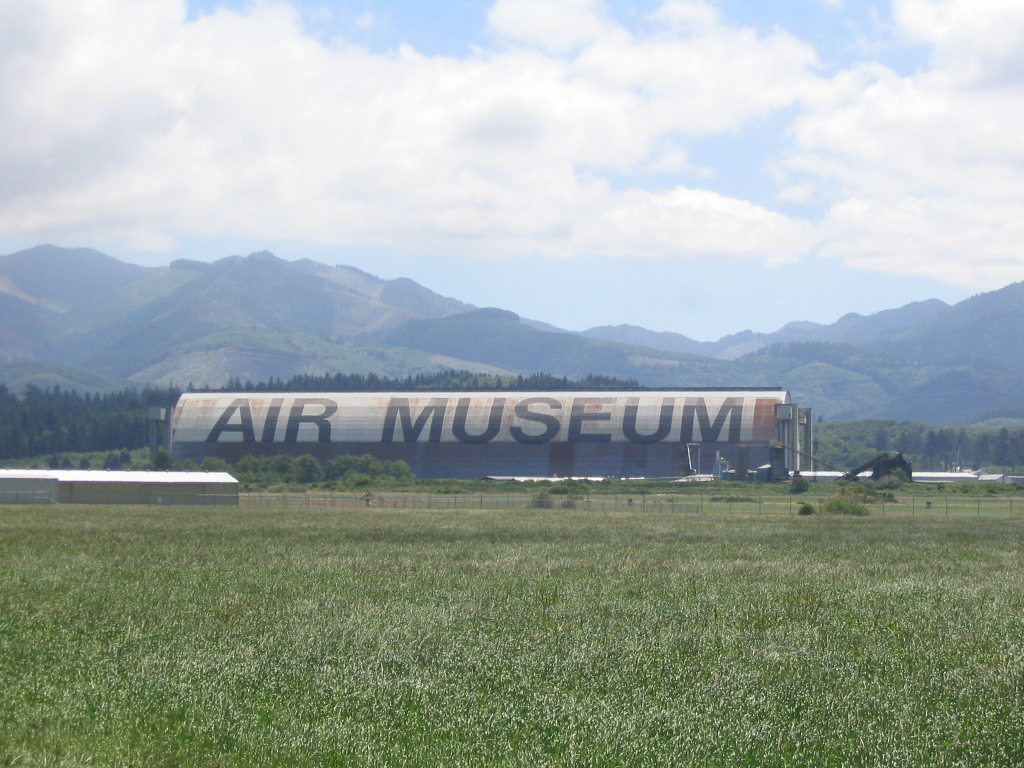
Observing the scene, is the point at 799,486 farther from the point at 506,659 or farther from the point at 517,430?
the point at 506,659

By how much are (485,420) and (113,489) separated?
51.9m

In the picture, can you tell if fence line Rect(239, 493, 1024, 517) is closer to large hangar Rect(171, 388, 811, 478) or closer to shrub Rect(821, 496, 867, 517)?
shrub Rect(821, 496, 867, 517)

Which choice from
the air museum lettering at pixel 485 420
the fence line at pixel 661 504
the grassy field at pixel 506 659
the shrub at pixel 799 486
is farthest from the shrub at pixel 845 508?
the air museum lettering at pixel 485 420

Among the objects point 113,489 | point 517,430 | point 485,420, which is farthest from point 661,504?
point 485,420

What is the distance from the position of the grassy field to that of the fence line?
36959 millimetres

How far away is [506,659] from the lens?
20250 millimetres

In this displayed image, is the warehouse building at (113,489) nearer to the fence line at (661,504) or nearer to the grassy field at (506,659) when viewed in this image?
the fence line at (661,504)

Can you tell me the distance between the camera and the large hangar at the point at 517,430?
122750 millimetres

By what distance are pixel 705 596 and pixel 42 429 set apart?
578ft

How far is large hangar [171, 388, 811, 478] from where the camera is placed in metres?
123

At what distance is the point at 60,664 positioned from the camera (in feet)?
64.5

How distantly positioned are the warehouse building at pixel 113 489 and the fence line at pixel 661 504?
2579 mm

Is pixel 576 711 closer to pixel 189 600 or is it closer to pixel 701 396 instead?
pixel 189 600

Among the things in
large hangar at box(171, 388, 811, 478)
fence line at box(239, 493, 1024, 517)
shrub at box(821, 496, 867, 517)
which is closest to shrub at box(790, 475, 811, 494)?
fence line at box(239, 493, 1024, 517)
